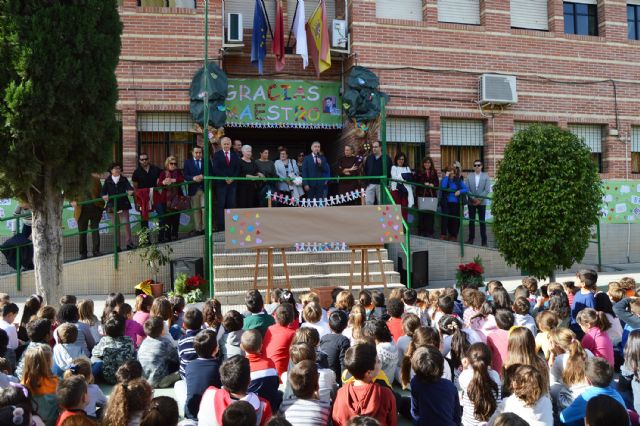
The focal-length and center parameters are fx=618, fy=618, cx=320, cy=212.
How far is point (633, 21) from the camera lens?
54.4ft

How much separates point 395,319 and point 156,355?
2477mm

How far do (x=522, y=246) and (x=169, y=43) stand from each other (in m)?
8.59

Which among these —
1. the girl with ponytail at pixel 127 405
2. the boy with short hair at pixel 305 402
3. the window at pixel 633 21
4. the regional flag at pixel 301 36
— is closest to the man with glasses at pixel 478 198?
the regional flag at pixel 301 36

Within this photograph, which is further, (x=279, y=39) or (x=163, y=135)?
(x=163, y=135)

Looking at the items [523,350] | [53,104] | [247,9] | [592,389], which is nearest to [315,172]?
[247,9]

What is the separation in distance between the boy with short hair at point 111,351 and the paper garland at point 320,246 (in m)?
4.49

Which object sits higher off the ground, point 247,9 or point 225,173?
point 247,9

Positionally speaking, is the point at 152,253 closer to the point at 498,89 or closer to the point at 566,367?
the point at 566,367

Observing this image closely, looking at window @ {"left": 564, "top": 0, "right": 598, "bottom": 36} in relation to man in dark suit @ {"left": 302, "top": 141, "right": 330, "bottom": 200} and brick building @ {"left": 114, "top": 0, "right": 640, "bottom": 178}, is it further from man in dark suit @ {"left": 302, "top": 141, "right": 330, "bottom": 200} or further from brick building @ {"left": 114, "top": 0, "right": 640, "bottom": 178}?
man in dark suit @ {"left": 302, "top": 141, "right": 330, "bottom": 200}

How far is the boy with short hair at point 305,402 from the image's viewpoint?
13.3 feet

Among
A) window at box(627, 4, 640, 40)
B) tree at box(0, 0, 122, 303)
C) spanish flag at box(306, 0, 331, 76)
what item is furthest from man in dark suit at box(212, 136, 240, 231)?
window at box(627, 4, 640, 40)

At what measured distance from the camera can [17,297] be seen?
10.9 m

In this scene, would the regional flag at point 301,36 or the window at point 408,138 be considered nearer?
the regional flag at point 301,36

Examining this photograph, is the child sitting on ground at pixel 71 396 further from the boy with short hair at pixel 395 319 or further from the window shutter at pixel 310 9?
the window shutter at pixel 310 9
